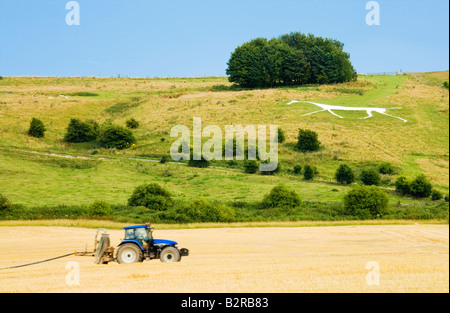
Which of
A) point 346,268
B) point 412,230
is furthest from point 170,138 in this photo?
point 346,268

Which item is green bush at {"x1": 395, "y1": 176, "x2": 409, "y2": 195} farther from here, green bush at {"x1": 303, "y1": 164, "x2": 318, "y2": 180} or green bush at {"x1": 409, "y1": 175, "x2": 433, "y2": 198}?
green bush at {"x1": 303, "y1": 164, "x2": 318, "y2": 180}

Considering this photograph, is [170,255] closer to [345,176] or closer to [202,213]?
[202,213]

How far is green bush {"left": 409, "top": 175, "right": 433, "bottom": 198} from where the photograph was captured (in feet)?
144

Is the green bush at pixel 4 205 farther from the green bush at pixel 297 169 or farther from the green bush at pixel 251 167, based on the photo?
the green bush at pixel 297 169

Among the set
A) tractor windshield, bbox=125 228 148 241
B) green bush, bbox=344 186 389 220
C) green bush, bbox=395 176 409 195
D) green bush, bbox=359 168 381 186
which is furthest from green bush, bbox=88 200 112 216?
green bush, bbox=395 176 409 195

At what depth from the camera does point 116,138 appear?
233 ft

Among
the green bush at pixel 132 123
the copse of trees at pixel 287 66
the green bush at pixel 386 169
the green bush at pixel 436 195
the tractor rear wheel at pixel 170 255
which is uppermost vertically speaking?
the copse of trees at pixel 287 66

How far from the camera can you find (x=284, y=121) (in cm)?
7819

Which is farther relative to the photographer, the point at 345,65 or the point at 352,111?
the point at 345,65

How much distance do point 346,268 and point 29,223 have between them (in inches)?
972

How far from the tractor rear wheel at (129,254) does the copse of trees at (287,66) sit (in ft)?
334

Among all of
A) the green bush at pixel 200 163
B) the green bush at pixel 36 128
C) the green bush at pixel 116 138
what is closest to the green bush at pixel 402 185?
the green bush at pixel 200 163

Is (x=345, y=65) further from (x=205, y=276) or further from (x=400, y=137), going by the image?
(x=205, y=276)

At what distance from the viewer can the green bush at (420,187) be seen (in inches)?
1726
